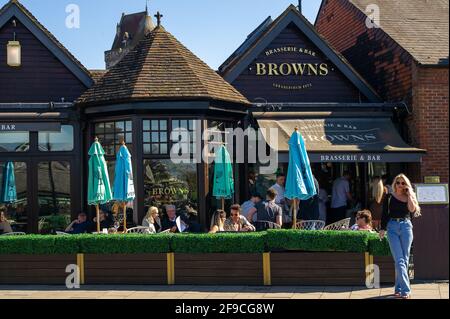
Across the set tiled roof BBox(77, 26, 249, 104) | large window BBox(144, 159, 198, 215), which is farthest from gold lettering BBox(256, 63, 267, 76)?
large window BBox(144, 159, 198, 215)

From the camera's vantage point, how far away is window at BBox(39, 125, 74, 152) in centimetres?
1412

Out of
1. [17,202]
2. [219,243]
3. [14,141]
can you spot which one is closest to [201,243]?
[219,243]

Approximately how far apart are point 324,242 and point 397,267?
1424 mm

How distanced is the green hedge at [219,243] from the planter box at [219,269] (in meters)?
0.08

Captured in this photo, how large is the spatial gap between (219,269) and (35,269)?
9.57ft

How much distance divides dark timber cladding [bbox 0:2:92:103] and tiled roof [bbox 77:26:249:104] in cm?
107

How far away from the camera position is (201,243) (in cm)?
995

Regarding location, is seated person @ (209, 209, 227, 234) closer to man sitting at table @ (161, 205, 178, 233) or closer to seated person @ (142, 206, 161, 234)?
man sitting at table @ (161, 205, 178, 233)

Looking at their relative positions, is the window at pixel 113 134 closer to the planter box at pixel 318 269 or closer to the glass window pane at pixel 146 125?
the glass window pane at pixel 146 125

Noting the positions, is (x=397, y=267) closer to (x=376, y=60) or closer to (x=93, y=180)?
(x=93, y=180)

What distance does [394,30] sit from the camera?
51.6ft

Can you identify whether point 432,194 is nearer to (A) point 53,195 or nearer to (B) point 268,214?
(B) point 268,214
